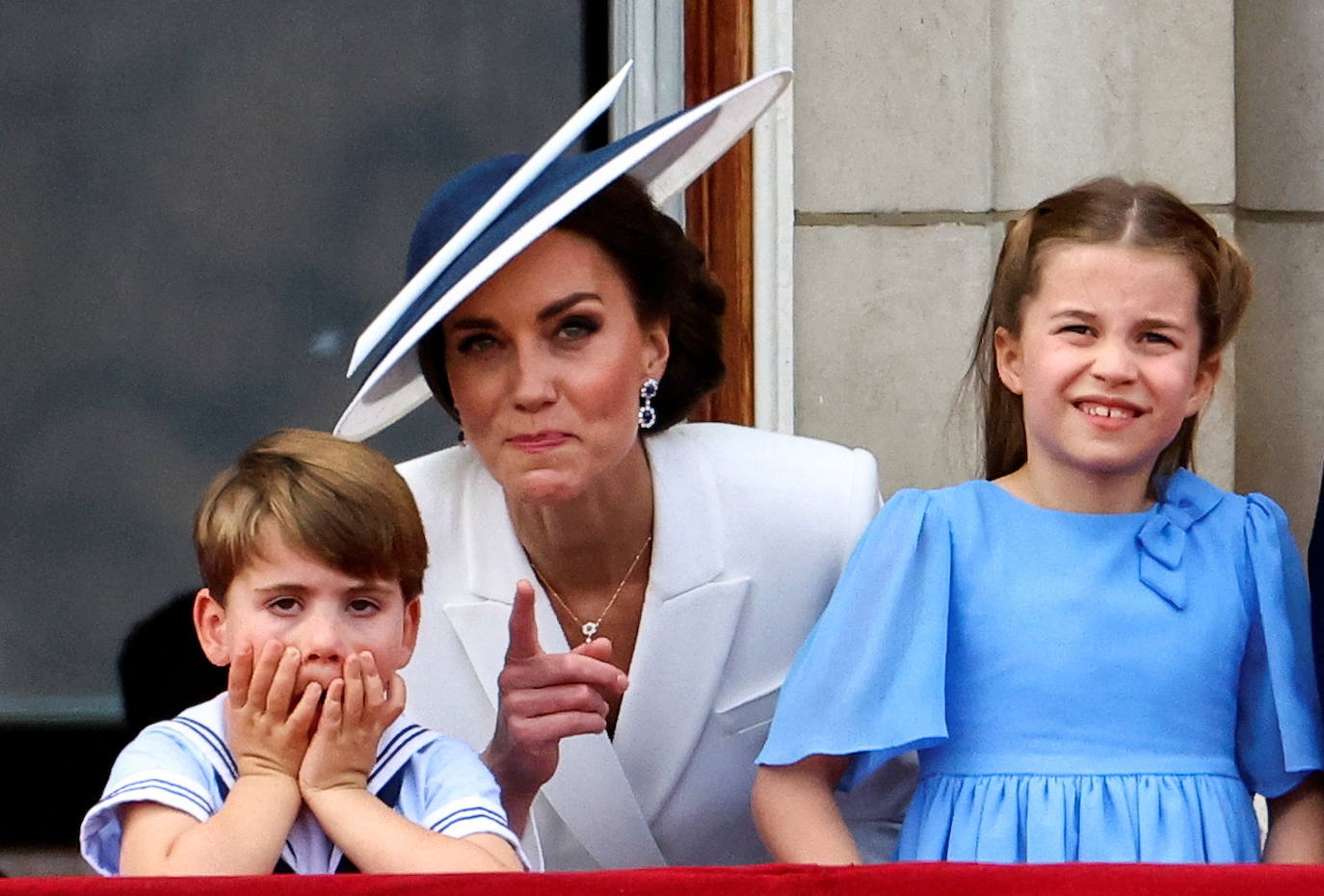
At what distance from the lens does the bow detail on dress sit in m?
2.11

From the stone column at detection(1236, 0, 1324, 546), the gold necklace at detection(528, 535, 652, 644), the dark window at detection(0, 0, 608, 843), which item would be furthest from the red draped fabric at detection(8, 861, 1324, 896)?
the stone column at detection(1236, 0, 1324, 546)

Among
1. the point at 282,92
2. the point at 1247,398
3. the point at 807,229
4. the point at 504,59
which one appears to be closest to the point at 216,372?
the point at 282,92

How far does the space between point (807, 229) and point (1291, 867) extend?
2.05 m

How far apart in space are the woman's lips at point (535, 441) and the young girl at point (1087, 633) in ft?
1.18

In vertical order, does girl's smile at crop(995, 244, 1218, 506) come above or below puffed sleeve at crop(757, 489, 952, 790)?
above

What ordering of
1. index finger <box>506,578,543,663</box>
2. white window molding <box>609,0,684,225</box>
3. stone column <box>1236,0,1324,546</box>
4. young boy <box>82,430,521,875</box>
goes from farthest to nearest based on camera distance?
stone column <box>1236,0,1324,546</box>
white window molding <box>609,0,684,225</box>
index finger <box>506,578,543,663</box>
young boy <box>82,430,521,875</box>

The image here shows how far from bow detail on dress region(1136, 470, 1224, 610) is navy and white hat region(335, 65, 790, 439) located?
2.07 ft

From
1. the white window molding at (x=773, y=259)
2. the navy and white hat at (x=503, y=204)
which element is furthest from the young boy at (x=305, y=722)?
the white window molding at (x=773, y=259)

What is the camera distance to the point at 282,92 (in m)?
3.54

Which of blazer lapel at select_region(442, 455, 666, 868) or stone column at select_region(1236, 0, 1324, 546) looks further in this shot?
stone column at select_region(1236, 0, 1324, 546)

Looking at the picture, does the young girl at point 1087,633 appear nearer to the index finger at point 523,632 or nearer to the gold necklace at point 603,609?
the index finger at point 523,632

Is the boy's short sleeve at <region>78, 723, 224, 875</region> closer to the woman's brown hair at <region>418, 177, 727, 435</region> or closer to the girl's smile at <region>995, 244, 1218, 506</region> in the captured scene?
the woman's brown hair at <region>418, 177, 727, 435</region>

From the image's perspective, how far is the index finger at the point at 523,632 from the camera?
218cm

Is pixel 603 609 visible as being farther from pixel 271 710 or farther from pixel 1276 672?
pixel 1276 672
